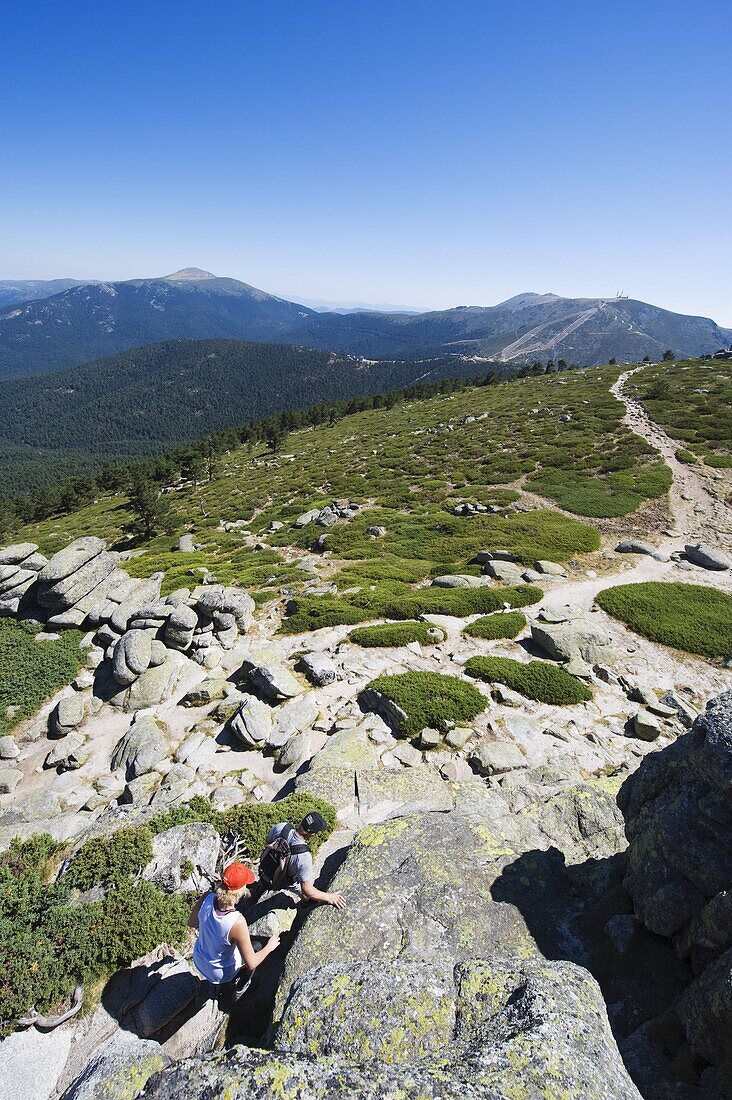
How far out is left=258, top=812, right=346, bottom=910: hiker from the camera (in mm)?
8305

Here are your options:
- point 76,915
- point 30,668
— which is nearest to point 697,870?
point 76,915

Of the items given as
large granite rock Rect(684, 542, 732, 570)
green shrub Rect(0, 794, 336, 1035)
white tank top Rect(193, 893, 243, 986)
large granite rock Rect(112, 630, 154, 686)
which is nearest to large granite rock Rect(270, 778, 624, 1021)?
white tank top Rect(193, 893, 243, 986)

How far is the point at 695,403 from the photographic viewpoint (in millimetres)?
58625

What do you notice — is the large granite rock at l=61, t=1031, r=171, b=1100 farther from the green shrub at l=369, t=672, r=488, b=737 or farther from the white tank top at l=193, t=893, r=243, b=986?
the green shrub at l=369, t=672, r=488, b=737

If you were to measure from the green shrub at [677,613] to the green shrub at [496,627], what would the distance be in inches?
204

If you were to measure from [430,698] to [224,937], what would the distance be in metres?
9.58

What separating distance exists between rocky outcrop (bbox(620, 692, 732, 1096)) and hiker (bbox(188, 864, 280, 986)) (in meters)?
5.99

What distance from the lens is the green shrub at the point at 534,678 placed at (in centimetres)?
1644

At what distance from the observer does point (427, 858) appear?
8.57 meters

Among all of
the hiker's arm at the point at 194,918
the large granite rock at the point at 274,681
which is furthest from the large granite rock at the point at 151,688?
the hiker's arm at the point at 194,918

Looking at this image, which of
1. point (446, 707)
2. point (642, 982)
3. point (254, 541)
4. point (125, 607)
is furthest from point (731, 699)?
point (254, 541)

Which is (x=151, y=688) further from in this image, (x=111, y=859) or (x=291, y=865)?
(x=291, y=865)

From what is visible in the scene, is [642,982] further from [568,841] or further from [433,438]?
[433,438]

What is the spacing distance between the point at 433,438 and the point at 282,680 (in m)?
53.3
